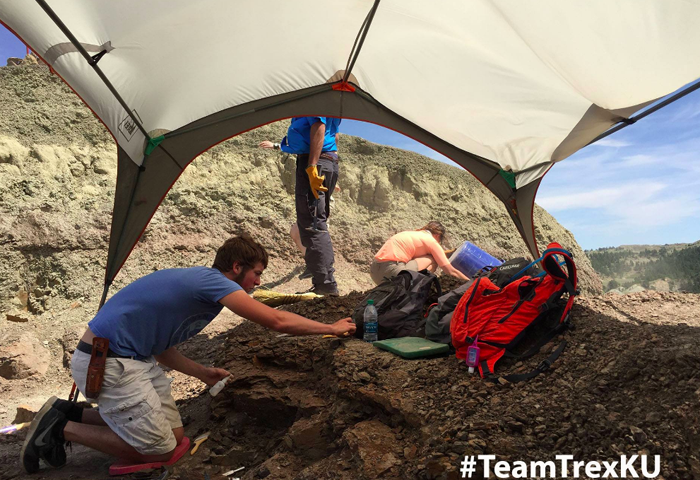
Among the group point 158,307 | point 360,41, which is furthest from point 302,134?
point 158,307

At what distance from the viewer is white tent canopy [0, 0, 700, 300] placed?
298cm

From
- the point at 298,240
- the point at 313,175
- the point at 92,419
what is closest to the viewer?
the point at 92,419

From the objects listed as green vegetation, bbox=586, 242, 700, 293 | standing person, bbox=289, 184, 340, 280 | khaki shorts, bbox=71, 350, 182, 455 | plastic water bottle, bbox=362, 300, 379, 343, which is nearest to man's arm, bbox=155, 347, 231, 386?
khaki shorts, bbox=71, 350, 182, 455

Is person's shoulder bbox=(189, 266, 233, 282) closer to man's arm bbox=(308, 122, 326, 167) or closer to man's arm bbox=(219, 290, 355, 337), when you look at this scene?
man's arm bbox=(219, 290, 355, 337)

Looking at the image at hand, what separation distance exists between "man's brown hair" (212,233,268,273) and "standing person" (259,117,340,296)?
6.42ft

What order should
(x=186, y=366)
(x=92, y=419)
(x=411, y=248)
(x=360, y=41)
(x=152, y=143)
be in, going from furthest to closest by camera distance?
(x=411, y=248) → (x=152, y=143) → (x=360, y=41) → (x=186, y=366) → (x=92, y=419)

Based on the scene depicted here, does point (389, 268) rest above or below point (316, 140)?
below

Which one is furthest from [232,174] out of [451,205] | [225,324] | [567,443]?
[567,443]

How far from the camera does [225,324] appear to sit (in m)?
5.68

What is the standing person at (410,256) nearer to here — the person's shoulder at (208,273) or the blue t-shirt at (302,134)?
the blue t-shirt at (302,134)

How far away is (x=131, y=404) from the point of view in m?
2.76

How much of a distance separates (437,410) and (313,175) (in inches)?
118

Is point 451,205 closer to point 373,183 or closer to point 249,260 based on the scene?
point 373,183

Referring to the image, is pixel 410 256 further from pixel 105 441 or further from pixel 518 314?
pixel 105 441
